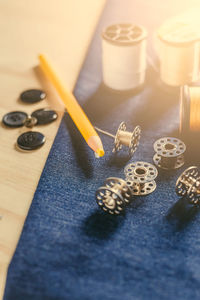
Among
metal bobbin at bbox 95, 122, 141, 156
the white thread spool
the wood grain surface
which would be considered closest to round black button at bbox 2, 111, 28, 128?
the wood grain surface

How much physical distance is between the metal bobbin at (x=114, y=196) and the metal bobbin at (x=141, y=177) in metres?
0.05

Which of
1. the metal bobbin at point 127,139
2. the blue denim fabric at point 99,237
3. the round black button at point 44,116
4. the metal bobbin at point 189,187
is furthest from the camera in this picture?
the round black button at point 44,116

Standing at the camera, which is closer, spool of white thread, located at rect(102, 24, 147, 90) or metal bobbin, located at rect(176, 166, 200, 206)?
metal bobbin, located at rect(176, 166, 200, 206)

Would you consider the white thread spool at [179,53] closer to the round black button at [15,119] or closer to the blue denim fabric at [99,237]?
the blue denim fabric at [99,237]

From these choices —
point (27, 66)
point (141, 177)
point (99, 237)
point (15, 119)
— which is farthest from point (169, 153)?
point (27, 66)

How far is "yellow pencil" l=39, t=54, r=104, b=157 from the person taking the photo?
0.94 metres

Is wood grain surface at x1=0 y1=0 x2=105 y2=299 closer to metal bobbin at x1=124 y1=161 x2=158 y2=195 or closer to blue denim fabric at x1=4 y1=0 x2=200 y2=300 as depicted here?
blue denim fabric at x1=4 y1=0 x2=200 y2=300

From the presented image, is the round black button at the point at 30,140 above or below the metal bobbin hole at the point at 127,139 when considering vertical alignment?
above

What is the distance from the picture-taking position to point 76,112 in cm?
103

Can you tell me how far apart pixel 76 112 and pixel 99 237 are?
1.20 ft

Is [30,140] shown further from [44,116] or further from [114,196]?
[114,196]

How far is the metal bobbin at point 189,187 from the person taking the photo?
815mm

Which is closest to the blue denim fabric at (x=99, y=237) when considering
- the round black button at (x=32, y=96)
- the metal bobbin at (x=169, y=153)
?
the metal bobbin at (x=169, y=153)

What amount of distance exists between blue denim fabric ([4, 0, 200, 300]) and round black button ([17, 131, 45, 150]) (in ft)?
0.13
